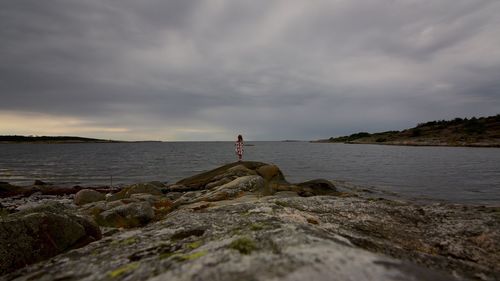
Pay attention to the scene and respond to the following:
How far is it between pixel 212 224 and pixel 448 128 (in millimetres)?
151714

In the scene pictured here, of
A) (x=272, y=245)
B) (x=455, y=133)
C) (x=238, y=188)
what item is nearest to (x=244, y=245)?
(x=272, y=245)

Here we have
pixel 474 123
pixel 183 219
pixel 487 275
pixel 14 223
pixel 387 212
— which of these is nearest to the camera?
pixel 487 275

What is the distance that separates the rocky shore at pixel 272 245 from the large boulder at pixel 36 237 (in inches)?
0.6

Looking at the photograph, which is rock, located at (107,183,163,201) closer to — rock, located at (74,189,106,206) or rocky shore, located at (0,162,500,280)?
rock, located at (74,189,106,206)

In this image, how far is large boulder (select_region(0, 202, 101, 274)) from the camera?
15.0 ft

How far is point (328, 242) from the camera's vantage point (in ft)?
11.3

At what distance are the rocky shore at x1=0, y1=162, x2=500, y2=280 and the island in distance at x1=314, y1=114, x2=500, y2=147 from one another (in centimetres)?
11685

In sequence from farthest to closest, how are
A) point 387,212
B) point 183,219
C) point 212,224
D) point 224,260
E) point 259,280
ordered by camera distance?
point 387,212, point 183,219, point 212,224, point 224,260, point 259,280

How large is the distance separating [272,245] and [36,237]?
4248mm

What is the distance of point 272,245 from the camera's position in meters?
3.44

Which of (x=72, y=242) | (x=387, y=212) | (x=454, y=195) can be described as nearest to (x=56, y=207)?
(x=72, y=242)

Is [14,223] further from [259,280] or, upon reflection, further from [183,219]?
[259,280]

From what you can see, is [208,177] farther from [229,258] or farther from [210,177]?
[229,258]

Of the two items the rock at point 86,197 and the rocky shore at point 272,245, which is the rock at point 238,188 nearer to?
the rocky shore at point 272,245
